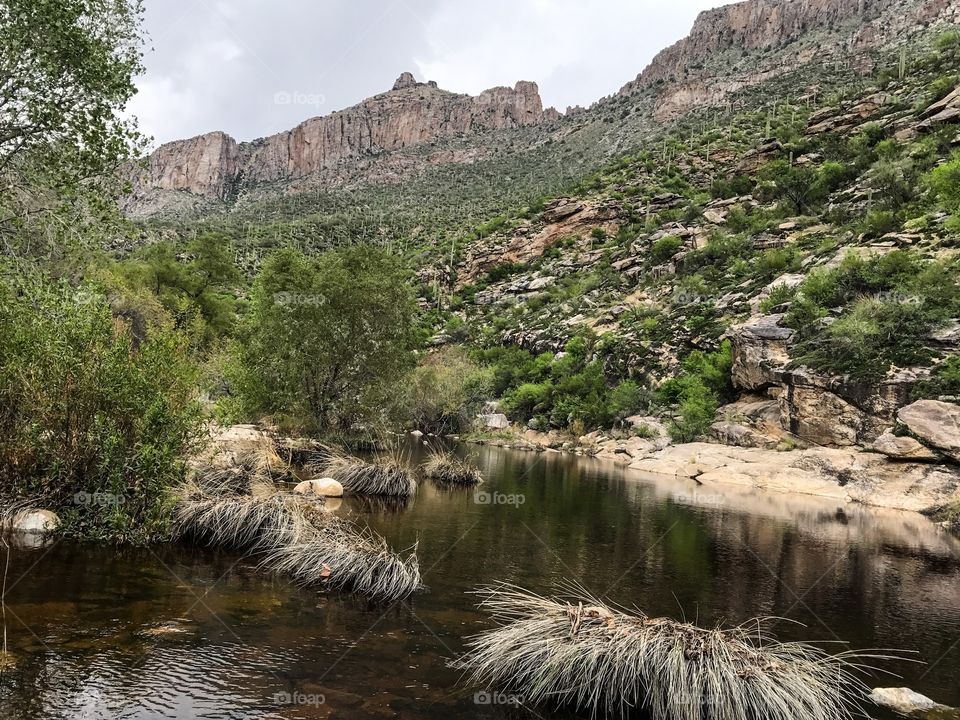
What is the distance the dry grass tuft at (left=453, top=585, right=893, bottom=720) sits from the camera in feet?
20.9

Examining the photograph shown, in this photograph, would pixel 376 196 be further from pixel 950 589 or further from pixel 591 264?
pixel 950 589

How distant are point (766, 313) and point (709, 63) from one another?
105 m

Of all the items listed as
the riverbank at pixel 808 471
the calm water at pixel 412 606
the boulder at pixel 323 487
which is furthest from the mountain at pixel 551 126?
the calm water at pixel 412 606

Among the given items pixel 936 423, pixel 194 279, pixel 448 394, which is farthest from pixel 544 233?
pixel 936 423

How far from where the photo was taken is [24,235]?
1291 cm

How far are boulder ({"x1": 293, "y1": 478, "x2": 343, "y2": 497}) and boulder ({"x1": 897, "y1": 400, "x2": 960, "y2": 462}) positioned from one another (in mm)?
26968

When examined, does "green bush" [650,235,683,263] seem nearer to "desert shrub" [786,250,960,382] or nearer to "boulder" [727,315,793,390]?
"boulder" [727,315,793,390]

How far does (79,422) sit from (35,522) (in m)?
2.04

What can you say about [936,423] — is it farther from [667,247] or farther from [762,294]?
[667,247]

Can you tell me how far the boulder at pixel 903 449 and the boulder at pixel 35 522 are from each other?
108 feet

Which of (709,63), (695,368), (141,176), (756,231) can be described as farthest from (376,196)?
(141,176)

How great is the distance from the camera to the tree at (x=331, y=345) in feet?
87.1

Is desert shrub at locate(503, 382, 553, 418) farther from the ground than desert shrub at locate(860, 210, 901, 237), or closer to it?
closer to it

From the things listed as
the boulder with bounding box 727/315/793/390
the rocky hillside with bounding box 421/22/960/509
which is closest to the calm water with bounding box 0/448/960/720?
the rocky hillside with bounding box 421/22/960/509
